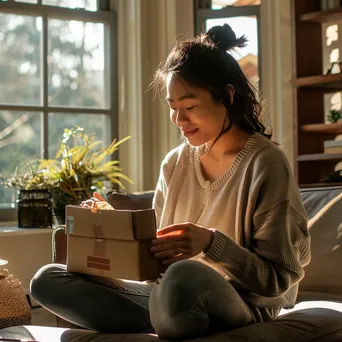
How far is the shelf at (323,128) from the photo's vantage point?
3.48 m

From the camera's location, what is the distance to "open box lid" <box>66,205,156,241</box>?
1726mm

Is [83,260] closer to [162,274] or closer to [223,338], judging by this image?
[162,274]

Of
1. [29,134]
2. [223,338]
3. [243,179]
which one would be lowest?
[223,338]

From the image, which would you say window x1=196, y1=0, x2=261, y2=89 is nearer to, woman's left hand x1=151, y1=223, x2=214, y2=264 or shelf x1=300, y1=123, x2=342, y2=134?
shelf x1=300, y1=123, x2=342, y2=134

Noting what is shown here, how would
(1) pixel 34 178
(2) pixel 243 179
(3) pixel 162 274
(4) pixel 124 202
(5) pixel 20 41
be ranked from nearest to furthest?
(3) pixel 162 274 < (2) pixel 243 179 < (4) pixel 124 202 < (1) pixel 34 178 < (5) pixel 20 41

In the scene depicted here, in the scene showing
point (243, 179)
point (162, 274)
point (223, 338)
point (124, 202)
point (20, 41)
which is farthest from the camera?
point (20, 41)

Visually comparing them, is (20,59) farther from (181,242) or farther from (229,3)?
(181,242)

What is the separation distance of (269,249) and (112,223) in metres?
0.39

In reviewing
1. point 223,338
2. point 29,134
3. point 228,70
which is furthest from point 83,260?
point 29,134

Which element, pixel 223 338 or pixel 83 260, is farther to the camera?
pixel 83 260

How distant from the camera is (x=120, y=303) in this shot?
1.90 m

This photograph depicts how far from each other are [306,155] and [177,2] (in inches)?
41.4

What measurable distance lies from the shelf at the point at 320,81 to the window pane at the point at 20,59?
1346 mm

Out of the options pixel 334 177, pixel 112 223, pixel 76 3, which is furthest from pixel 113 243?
pixel 76 3
